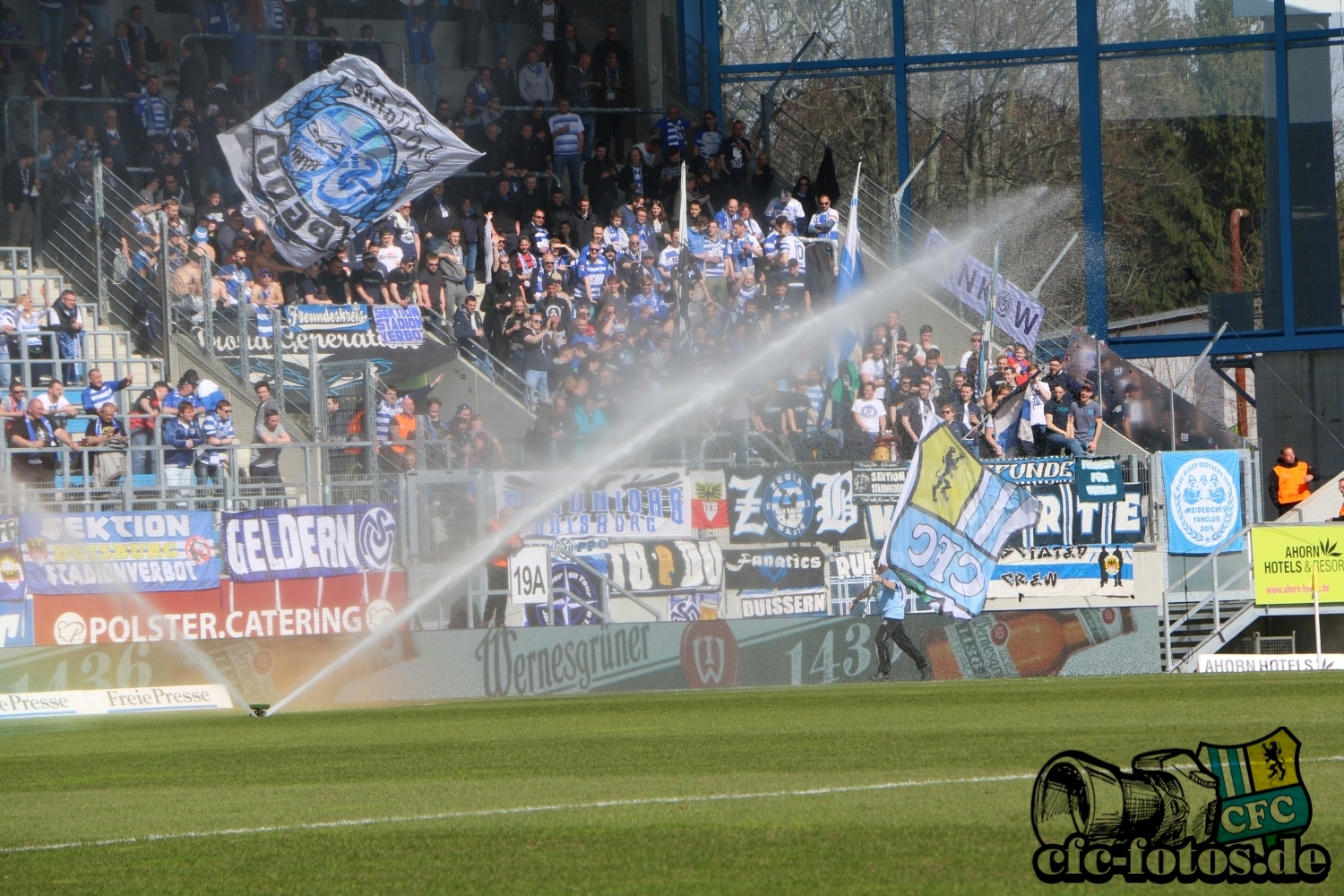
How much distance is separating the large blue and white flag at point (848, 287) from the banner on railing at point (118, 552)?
877 cm

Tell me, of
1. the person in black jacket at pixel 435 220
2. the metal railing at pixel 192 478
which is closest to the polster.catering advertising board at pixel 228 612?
the metal railing at pixel 192 478

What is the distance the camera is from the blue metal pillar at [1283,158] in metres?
32.3

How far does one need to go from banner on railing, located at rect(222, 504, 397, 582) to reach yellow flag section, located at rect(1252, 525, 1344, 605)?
32.8ft

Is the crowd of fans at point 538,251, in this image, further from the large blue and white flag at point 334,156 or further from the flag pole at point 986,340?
the large blue and white flag at point 334,156

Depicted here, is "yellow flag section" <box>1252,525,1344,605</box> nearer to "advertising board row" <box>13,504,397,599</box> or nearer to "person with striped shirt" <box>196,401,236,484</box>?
"advertising board row" <box>13,504,397,599</box>

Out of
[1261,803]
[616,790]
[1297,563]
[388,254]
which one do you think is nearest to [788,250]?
[388,254]

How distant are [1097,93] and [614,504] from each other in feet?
56.0

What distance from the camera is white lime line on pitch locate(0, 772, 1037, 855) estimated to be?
7.36 m

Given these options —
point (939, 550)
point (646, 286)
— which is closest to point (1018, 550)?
point (939, 550)

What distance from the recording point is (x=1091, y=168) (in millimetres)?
32594

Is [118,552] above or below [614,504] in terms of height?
below

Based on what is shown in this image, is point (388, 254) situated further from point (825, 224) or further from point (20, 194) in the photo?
point (825, 224)

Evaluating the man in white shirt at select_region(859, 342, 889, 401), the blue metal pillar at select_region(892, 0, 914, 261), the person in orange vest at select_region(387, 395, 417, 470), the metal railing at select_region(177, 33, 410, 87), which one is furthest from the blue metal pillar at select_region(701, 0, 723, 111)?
the person in orange vest at select_region(387, 395, 417, 470)

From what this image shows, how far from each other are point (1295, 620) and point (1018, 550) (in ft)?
12.2
